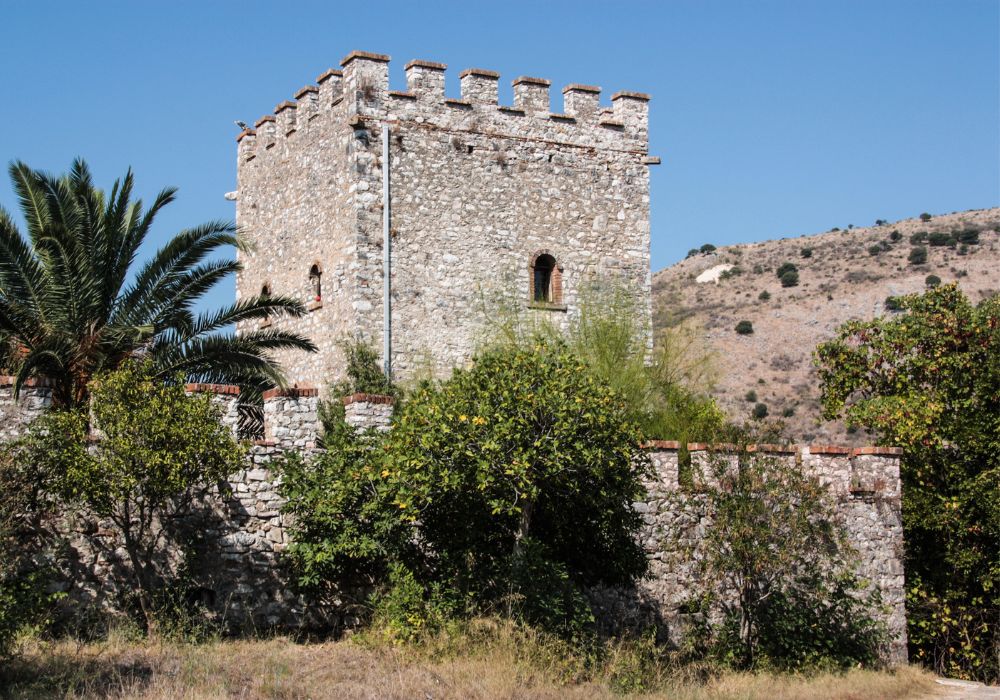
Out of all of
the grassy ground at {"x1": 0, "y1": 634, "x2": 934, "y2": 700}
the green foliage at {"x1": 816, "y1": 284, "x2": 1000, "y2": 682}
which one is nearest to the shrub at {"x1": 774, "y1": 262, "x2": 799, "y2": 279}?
the green foliage at {"x1": 816, "y1": 284, "x2": 1000, "y2": 682}

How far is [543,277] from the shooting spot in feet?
81.4

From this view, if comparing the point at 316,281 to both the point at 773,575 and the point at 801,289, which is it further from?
the point at 801,289

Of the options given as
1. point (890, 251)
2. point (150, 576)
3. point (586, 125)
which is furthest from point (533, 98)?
point (890, 251)

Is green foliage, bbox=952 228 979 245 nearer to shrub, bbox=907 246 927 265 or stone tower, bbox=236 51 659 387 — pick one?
shrub, bbox=907 246 927 265

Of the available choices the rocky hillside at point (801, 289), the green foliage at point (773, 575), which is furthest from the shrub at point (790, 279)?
the green foliage at point (773, 575)

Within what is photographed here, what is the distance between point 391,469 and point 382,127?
10076mm

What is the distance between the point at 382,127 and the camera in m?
23.1

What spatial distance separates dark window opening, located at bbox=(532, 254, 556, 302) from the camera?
2462 centimetres

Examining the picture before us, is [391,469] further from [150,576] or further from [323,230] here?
[323,230]

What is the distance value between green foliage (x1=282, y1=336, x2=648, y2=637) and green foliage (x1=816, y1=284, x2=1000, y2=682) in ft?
21.0

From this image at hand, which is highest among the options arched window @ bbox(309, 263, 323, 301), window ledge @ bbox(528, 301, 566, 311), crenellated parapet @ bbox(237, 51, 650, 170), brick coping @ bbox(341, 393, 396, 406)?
crenellated parapet @ bbox(237, 51, 650, 170)

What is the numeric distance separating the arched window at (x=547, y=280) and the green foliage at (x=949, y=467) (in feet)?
20.8

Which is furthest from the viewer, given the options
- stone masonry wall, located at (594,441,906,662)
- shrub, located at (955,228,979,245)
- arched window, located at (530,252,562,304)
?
shrub, located at (955,228,979,245)

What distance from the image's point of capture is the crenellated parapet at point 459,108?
23.2 metres
